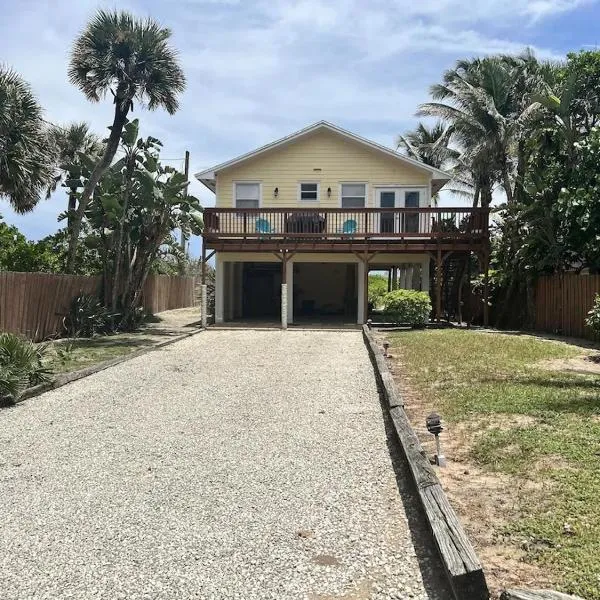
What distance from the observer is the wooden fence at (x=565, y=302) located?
1590 cm

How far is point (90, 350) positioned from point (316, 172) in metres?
12.1

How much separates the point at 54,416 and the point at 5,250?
14076mm

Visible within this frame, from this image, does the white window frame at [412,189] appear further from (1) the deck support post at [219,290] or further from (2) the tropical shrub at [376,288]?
(2) the tropical shrub at [376,288]

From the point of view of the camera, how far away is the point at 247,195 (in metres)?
23.3

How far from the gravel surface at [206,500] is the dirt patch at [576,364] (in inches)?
139

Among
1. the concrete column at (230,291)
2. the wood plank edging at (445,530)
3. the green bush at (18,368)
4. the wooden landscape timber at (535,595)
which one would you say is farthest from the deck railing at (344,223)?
the wooden landscape timber at (535,595)

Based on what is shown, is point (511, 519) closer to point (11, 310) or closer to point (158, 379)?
point (158, 379)

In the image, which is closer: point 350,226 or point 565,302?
point 565,302

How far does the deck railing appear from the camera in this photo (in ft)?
67.7

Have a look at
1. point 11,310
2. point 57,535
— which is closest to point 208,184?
point 11,310

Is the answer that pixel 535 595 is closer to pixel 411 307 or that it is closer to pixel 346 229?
pixel 411 307

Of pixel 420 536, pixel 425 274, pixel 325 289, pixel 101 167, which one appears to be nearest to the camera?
pixel 420 536

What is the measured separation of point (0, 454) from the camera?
6047 millimetres

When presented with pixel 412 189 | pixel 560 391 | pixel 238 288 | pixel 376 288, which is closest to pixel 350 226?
pixel 412 189
